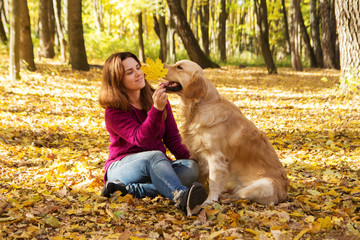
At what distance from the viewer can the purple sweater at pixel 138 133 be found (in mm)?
3475

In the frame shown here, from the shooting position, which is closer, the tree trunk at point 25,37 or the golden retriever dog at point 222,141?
the golden retriever dog at point 222,141

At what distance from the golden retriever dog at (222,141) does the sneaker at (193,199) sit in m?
0.38

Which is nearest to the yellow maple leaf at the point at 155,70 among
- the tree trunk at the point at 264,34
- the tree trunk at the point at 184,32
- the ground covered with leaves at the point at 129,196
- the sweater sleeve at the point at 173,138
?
the sweater sleeve at the point at 173,138

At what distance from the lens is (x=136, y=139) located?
3594mm

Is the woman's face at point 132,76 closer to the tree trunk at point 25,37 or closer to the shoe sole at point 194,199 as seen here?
the shoe sole at point 194,199

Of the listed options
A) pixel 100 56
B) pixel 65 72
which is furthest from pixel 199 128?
pixel 100 56

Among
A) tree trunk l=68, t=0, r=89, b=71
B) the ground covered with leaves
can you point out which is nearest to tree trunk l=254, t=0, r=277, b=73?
the ground covered with leaves

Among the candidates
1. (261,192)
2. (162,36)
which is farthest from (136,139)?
(162,36)

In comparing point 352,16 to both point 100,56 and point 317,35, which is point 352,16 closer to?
point 317,35

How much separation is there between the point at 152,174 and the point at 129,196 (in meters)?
0.38

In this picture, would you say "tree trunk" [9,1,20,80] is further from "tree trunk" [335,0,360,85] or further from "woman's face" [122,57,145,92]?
"tree trunk" [335,0,360,85]

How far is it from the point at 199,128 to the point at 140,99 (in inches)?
31.3

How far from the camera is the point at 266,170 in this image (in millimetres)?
3701

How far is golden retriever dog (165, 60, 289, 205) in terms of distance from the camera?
366cm
